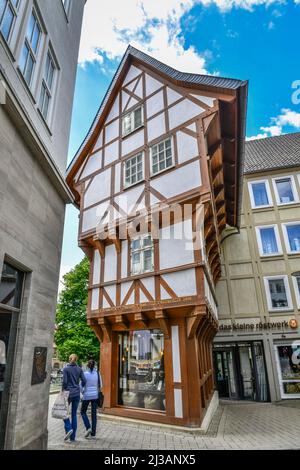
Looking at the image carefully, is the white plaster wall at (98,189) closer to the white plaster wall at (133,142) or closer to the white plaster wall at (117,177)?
the white plaster wall at (117,177)

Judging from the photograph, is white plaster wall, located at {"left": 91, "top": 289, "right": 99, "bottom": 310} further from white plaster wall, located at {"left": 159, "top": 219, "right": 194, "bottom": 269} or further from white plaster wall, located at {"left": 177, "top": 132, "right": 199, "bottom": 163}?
white plaster wall, located at {"left": 177, "top": 132, "right": 199, "bottom": 163}

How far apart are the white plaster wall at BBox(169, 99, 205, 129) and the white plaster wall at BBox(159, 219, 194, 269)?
3649 mm

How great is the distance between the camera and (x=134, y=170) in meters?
10.9

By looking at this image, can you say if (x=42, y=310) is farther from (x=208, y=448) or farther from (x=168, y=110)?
(x=168, y=110)

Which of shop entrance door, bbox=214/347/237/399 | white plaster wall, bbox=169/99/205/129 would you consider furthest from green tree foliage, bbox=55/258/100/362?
white plaster wall, bbox=169/99/205/129

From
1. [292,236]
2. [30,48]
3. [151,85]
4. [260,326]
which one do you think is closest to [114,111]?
[151,85]

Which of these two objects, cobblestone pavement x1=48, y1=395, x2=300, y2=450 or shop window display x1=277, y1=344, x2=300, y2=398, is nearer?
cobblestone pavement x1=48, y1=395, x2=300, y2=450

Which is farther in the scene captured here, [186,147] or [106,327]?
[106,327]

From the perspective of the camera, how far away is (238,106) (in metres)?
8.92

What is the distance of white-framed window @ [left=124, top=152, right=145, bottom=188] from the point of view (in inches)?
417

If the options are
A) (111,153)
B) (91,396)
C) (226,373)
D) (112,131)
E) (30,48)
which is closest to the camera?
(30,48)

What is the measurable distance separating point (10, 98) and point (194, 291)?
244 inches

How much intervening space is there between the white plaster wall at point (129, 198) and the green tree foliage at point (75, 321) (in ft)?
42.9

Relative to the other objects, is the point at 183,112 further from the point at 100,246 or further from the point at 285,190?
the point at 285,190
